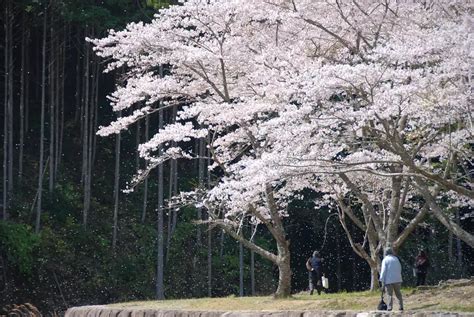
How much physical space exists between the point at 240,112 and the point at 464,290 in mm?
4467

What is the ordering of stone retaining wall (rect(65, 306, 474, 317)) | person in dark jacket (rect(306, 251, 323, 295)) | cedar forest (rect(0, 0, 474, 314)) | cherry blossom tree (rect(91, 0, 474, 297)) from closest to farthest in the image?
stone retaining wall (rect(65, 306, 474, 317)) → cherry blossom tree (rect(91, 0, 474, 297)) → cedar forest (rect(0, 0, 474, 314)) → person in dark jacket (rect(306, 251, 323, 295))

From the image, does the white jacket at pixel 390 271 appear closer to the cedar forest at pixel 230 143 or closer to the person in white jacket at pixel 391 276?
the person in white jacket at pixel 391 276

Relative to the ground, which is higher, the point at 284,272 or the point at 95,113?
the point at 95,113

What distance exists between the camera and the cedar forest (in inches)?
400

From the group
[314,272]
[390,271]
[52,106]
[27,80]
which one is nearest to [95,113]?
[52,106]

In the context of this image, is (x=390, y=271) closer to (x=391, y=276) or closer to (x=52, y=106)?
(x=391, y=276)

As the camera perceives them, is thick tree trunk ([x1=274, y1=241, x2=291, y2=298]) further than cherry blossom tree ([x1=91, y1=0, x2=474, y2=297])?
Yes

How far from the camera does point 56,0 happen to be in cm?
2255

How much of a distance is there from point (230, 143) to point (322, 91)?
5.10 meters

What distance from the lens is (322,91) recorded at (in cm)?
995

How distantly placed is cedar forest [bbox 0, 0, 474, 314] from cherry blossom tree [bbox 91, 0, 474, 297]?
4 centimetres

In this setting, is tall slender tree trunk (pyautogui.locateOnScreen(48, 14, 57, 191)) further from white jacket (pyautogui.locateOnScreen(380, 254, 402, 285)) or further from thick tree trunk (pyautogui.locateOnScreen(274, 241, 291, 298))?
white jacket (pyautogui.locateOnScreen(380, 254, 402, 285))

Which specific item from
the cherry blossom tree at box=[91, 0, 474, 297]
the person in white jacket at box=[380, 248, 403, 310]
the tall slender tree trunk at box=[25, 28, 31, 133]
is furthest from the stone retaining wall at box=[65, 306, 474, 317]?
the tall slender tree trunk at box=[25, 28, 31, 133]

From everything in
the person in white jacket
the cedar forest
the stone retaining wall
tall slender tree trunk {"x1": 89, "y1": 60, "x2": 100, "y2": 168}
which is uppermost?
tall slender tree trunk {"x1": 89, "y1": 60, "x2": 100, "y2": 168}
